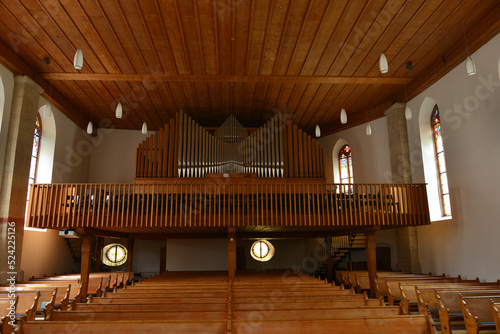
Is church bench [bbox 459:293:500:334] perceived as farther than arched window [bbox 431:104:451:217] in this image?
No

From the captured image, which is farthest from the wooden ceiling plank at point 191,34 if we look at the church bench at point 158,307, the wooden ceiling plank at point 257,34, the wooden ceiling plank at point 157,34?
the church bench at point 158,307

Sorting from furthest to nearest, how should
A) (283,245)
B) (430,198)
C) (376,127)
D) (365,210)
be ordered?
1. (283,245)
2. (376,127)
3. (430,198)
4. (365,210)

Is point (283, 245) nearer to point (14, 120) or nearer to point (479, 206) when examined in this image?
point (479, 206)

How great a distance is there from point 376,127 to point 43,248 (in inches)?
479

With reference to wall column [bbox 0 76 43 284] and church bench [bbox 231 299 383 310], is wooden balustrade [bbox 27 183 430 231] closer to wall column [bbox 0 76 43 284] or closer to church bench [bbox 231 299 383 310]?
wall column [bbox 0 76 43 284]

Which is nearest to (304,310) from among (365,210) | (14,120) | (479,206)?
(365,210)

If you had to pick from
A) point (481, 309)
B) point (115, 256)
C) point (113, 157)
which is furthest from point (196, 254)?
point (481, 309)

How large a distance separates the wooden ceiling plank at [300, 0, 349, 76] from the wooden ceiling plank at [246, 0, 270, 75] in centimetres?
130

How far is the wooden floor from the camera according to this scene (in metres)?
4.57

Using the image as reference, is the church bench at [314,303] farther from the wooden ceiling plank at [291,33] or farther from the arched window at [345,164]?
the arched window at [345,164]

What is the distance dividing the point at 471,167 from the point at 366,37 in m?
4.20

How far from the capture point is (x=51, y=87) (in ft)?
39.5

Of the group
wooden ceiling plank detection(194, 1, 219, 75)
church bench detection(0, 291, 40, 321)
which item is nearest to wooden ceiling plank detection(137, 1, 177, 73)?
wooden ceiling plank detection(194, 1, 219, 75)

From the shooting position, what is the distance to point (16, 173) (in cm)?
1022
